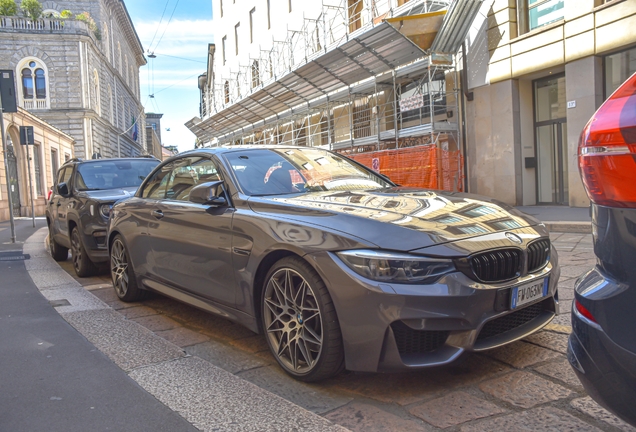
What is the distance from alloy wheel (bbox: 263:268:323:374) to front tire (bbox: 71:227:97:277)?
455 cm

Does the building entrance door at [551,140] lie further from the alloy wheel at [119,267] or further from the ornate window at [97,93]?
the ornate window at [97,93]

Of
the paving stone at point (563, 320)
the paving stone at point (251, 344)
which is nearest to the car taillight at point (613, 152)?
the paving stone at point (563, 320)

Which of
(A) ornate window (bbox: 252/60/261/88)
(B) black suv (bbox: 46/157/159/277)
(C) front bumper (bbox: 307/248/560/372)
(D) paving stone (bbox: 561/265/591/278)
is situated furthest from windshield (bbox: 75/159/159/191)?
(A) ornate window (bbox: 252/60/261/88)

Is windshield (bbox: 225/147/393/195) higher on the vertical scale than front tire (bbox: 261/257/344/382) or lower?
higher

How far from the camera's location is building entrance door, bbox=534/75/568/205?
14453 mm

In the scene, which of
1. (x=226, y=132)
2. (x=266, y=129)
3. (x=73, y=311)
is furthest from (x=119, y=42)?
(x=73, y=311)

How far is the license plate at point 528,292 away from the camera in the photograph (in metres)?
2.83

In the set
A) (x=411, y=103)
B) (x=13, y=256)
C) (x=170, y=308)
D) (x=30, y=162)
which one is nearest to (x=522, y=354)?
(x=170, y=308)

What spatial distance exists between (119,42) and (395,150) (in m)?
60.8

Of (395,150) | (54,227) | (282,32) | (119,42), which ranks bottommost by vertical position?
(54,227)

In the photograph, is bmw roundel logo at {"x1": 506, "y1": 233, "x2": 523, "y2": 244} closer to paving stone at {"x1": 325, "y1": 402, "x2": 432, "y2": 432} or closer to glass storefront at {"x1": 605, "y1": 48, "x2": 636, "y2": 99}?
paving stone at {"x1": 325, "y1": 402, "x2": 432, "y2": 432}

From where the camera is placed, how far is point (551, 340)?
3477mm

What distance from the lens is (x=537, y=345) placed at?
11.2ft

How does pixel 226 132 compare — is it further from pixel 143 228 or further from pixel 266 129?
pixel 143 228
